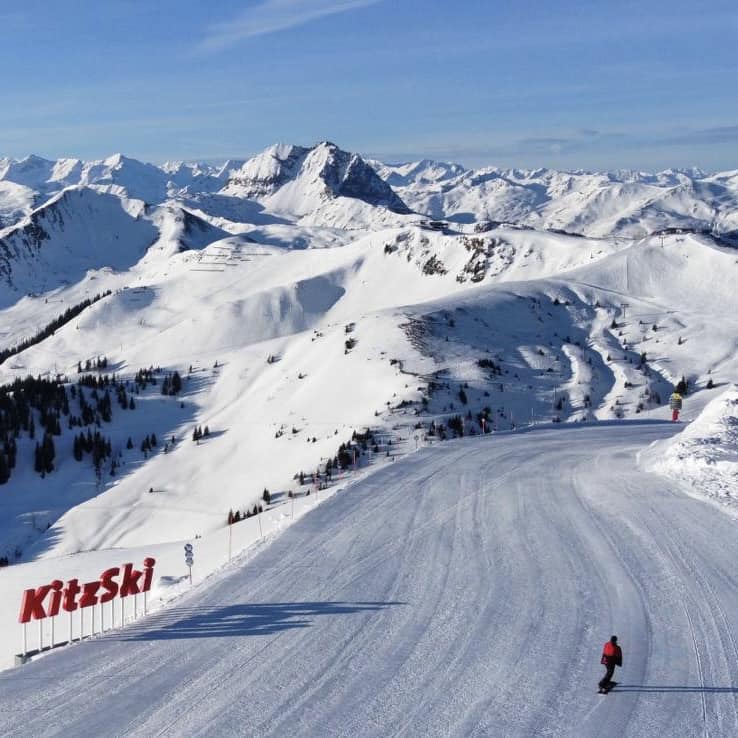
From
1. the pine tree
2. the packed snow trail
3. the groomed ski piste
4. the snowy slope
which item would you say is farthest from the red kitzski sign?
the pine tree

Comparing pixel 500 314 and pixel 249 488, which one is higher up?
pixel 500 314

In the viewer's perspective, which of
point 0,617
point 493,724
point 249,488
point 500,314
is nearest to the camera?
point 493,724

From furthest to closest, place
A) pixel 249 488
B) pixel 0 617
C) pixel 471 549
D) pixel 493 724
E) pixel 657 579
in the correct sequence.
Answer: pixel 249 488, pixel 0 617, pixel 471 549, pixel 657 579, pixel 493 724

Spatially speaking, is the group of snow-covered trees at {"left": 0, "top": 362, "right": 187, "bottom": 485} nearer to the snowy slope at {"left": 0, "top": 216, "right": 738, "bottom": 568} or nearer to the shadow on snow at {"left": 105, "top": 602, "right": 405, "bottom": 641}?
the snowy slope at {"left": 0, "top": 216, "right": 738, "bottom": 568}

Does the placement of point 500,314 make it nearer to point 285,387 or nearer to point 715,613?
point 285,387

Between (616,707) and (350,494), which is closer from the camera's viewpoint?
(616,707)

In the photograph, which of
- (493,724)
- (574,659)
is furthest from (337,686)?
(574,659)

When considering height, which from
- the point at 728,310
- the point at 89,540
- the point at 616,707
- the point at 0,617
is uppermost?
the point at 728,310

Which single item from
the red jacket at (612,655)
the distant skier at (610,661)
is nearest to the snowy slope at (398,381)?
the distant skier at (610,661)
